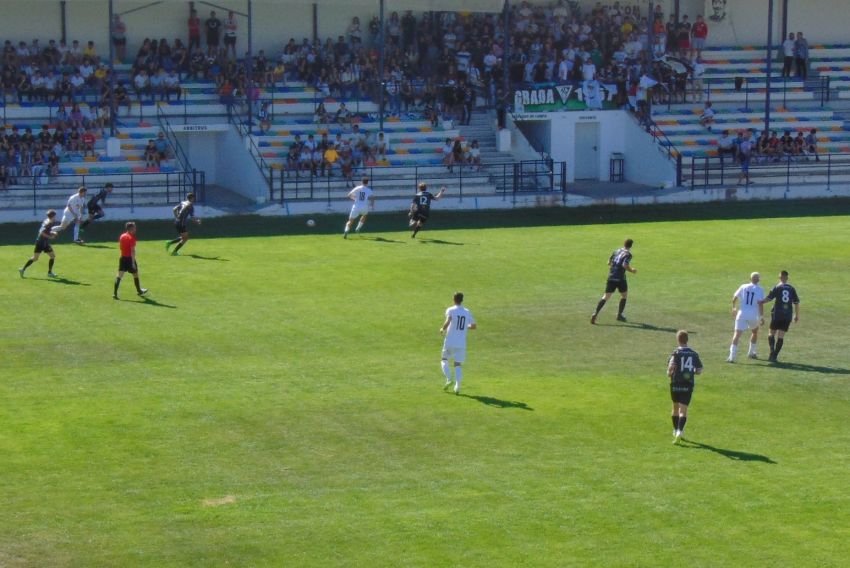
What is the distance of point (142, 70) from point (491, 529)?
1403 inches

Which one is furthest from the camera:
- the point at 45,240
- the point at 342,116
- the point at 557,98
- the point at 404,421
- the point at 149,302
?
the point at 557,98

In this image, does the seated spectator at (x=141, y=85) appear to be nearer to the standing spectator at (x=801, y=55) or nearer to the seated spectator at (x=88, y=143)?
the seated spectator at (x=88, y=143)

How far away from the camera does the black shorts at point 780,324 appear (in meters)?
24.5

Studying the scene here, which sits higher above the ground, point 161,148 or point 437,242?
point 161,148

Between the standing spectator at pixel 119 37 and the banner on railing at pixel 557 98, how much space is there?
1404 cm

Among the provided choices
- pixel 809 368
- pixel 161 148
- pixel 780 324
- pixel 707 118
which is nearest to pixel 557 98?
pixel 707 118

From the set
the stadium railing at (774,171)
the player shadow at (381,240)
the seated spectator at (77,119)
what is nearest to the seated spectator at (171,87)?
the seated spectator at (77,119)

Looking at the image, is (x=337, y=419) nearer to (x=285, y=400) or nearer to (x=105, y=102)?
(x=285, y=400)

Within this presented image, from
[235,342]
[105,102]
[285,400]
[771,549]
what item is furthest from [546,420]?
[105,102]

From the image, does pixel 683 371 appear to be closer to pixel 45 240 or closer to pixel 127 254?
pixel 127 254

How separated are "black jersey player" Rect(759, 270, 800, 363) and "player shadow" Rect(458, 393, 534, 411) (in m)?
5.36

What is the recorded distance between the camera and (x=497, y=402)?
854 inches

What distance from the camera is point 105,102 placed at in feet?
154

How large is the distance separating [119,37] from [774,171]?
23.4 m
